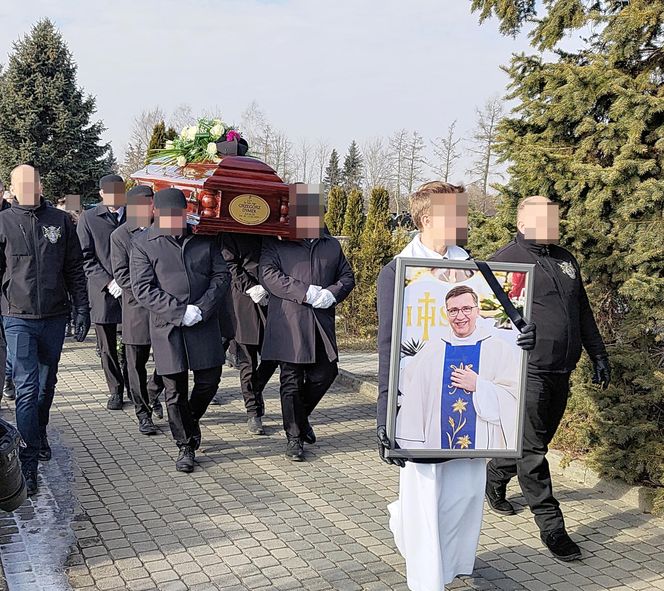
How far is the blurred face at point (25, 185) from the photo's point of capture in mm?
5391

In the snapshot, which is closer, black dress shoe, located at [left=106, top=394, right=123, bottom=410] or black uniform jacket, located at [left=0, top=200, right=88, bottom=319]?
black uniform jacket, located at [left=0, top=200, right=88, bottom=319]

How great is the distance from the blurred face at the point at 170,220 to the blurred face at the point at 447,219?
2.60 m

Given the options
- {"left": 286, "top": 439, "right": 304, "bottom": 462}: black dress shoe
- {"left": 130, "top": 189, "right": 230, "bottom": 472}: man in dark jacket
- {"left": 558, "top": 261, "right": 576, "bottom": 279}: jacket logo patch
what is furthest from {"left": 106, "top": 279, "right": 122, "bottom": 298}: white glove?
{"left": 558, "top": 261, "right": 576, "bottom": 279}: jacket logo patch

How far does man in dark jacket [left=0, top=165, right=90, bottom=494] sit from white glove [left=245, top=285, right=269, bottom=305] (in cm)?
163

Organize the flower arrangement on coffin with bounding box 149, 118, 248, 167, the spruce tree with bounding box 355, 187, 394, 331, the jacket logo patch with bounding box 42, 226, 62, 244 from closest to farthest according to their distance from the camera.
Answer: the jacket logo patch with bounding box 42, 226, 62, 244 → the flower arrangement on coffin with bounding box 149, 118, 248, 167 → the spruce tree with bounding box 355, 187, 394, 331

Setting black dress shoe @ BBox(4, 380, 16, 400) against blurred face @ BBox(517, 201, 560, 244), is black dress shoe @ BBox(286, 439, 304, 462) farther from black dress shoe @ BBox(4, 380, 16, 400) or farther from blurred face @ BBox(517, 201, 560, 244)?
black dress shoe @ BBox(4, 380, 16, 400)

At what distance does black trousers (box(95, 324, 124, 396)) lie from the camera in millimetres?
7742

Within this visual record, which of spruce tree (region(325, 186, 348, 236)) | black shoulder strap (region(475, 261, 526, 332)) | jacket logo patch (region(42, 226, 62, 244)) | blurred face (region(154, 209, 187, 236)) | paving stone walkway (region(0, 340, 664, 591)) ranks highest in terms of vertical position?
spruce tree (region(325, 186, 348, 236))

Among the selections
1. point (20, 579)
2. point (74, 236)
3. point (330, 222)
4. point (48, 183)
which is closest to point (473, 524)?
point (20, 579)

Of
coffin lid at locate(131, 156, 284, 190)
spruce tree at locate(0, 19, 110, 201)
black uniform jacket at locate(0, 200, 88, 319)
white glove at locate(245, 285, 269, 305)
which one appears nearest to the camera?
black uniform jacket at locate(0, 200, 88, 319)

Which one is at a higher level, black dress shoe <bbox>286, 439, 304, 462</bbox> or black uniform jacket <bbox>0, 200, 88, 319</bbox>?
black uniform jacket <bbox>0, 200, 88, 319</bbox>

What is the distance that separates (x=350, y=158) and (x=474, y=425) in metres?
63.7

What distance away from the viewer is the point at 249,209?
6.42 metres

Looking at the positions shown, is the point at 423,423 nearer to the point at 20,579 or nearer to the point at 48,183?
the point at 20,579
